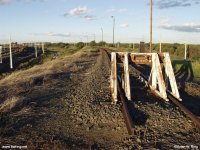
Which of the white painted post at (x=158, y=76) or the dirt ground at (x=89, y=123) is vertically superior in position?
the white painted post at (x=158, y=76)

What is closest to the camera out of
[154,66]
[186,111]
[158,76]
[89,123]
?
[89,123]

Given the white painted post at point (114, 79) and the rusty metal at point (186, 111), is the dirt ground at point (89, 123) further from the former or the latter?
the white painted post at point (114, 79)

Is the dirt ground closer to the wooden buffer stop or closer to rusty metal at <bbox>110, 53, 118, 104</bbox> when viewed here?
rusty metal at <bbox>110, 53, 118, 104</bbox>

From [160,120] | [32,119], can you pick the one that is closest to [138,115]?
[160,120]

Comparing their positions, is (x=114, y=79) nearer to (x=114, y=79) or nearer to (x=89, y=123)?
(x=114, y=79)

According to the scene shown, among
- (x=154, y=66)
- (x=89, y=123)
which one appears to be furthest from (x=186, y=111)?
(x=154, y=66)

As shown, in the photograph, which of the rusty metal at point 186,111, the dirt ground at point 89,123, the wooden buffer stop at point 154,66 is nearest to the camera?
the dirt ground at point 89,123

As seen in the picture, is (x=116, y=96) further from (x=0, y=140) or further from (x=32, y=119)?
(x=0, y=140)

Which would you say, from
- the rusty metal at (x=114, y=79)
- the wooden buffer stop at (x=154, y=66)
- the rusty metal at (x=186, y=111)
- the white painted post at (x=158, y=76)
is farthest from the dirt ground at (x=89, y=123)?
the wooden buffer stop at (x=154, y=66)

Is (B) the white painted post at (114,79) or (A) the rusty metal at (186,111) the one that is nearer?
(A) the rusty metal at (186,111)

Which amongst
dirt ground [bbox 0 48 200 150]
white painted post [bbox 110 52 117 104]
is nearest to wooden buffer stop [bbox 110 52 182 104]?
white painted post [bbox 110 52 117 104]

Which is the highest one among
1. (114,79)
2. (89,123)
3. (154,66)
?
(154,66)

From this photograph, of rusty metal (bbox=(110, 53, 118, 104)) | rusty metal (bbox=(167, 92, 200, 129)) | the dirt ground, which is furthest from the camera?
rusty metal (bbox=(110, 53, 118, 104))

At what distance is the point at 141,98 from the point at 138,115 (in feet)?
11.3
